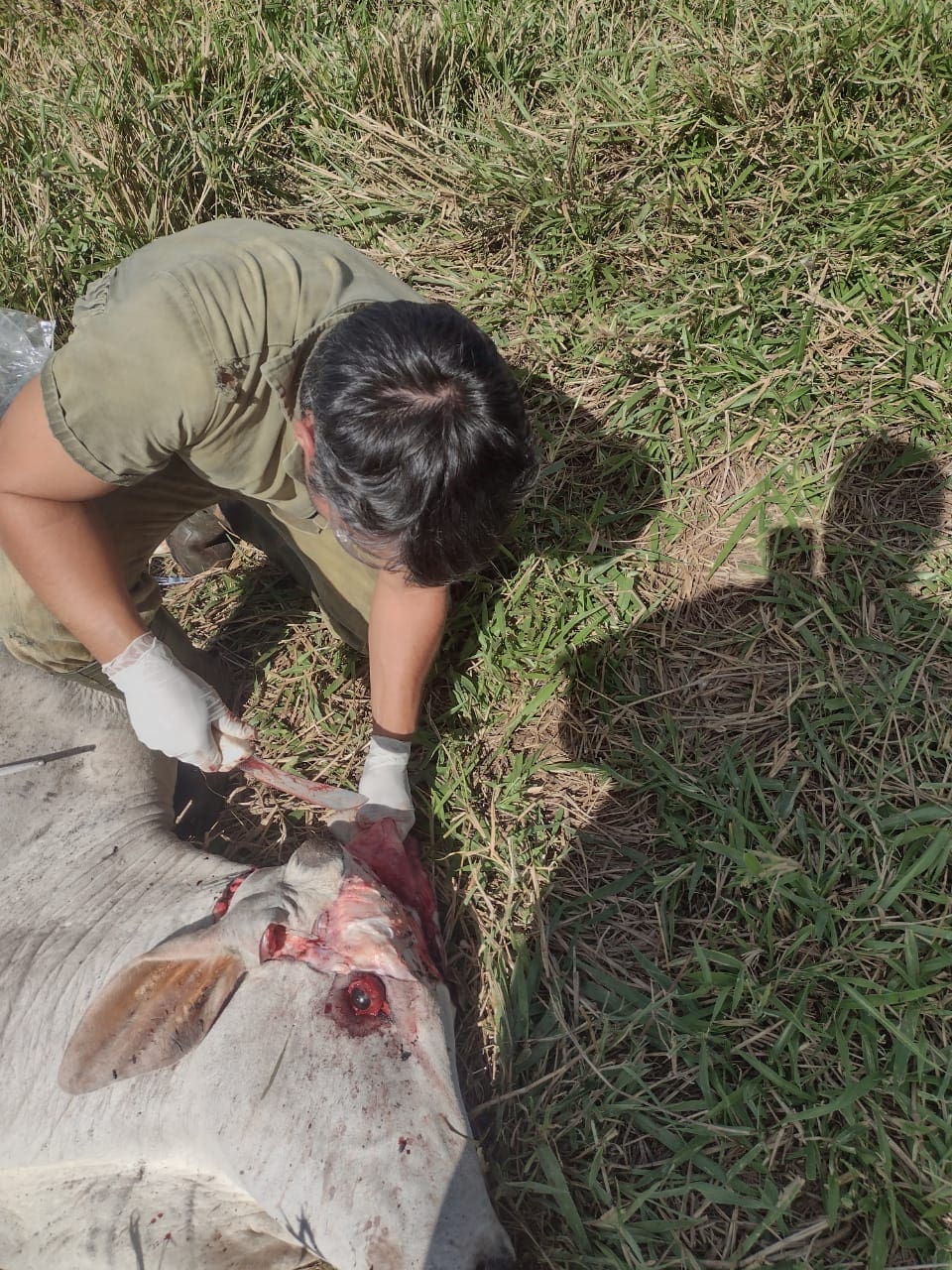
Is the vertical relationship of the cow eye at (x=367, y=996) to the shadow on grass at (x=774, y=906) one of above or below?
above

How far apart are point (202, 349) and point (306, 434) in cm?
34

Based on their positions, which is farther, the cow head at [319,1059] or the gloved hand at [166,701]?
the gloved hand at [166,701]

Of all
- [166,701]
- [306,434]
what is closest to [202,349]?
[306,434]

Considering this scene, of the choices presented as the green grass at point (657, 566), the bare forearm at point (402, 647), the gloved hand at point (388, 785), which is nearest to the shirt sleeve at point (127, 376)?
the bare forearm at point (402, 647)

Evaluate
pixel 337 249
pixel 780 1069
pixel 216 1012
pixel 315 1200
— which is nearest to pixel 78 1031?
pixel 216 1012

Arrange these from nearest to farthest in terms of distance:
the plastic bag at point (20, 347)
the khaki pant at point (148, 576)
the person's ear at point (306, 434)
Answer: the person's ear at point (306, 434) < the khaki pant at point (148, 576) < the plastic bag at point (20, 347)

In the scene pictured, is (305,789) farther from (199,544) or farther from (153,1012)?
(199,544)

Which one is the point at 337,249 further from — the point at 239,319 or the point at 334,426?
the point at 334,426

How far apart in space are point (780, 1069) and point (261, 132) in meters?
3.90

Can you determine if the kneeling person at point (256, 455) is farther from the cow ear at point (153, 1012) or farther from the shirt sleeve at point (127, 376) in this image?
the cow ear at point (153, 1012)

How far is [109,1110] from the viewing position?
2281mm

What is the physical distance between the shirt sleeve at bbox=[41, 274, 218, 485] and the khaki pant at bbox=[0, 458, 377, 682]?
0.55m

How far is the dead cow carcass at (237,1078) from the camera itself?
79.4 inches

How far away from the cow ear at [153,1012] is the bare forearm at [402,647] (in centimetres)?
90
